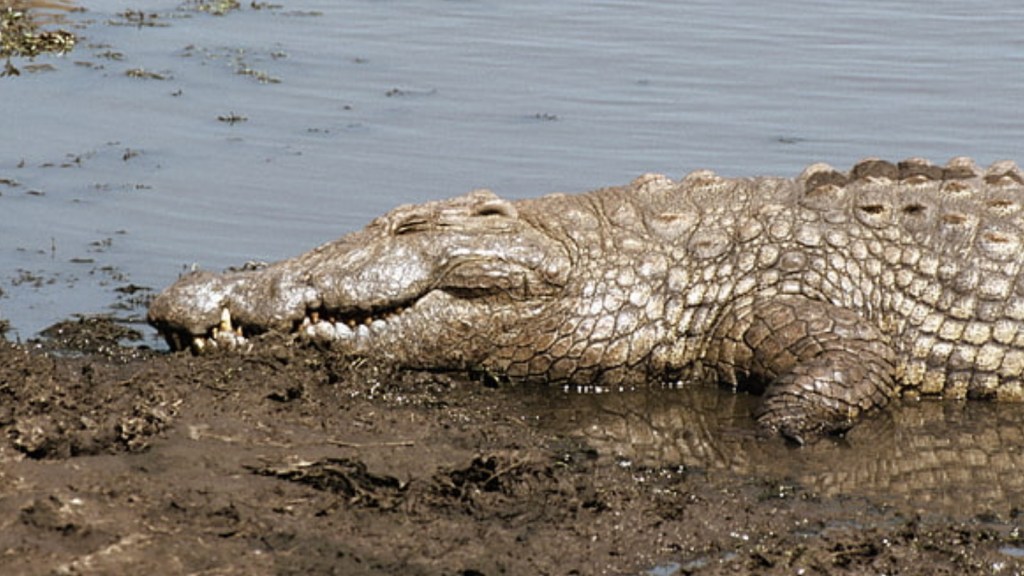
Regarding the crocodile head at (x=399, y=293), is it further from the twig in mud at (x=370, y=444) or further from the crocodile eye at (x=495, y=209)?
the twig in mud at (x=370, y=444)

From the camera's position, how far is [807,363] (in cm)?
809

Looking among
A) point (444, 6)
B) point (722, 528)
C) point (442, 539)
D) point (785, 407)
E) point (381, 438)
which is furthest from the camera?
point (444, 6)

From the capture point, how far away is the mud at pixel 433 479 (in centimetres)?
599

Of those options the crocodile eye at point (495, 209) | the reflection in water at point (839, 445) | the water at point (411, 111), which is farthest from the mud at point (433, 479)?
the water at point (411, 111)

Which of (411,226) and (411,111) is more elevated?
(411,226)

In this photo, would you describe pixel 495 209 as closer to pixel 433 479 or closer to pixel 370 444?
pixel 370 444

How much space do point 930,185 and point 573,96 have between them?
620 cm

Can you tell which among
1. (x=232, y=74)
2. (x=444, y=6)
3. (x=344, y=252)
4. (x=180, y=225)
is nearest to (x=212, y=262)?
(x=180, y=225)

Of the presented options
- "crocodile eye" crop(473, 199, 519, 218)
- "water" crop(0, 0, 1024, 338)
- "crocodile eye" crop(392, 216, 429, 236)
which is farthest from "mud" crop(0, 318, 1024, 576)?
"water" crop(0, 0, 1024, 338)

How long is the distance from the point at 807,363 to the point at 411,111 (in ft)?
21.0

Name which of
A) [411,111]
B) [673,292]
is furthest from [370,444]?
[411,111]

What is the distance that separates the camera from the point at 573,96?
14.6 meters

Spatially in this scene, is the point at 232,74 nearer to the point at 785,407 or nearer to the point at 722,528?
the point at 785,407

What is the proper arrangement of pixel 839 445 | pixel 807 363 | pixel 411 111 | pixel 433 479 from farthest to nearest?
pixel 411 111 → pixel 807 363 → pixel 839 445 → pixel 433 479
